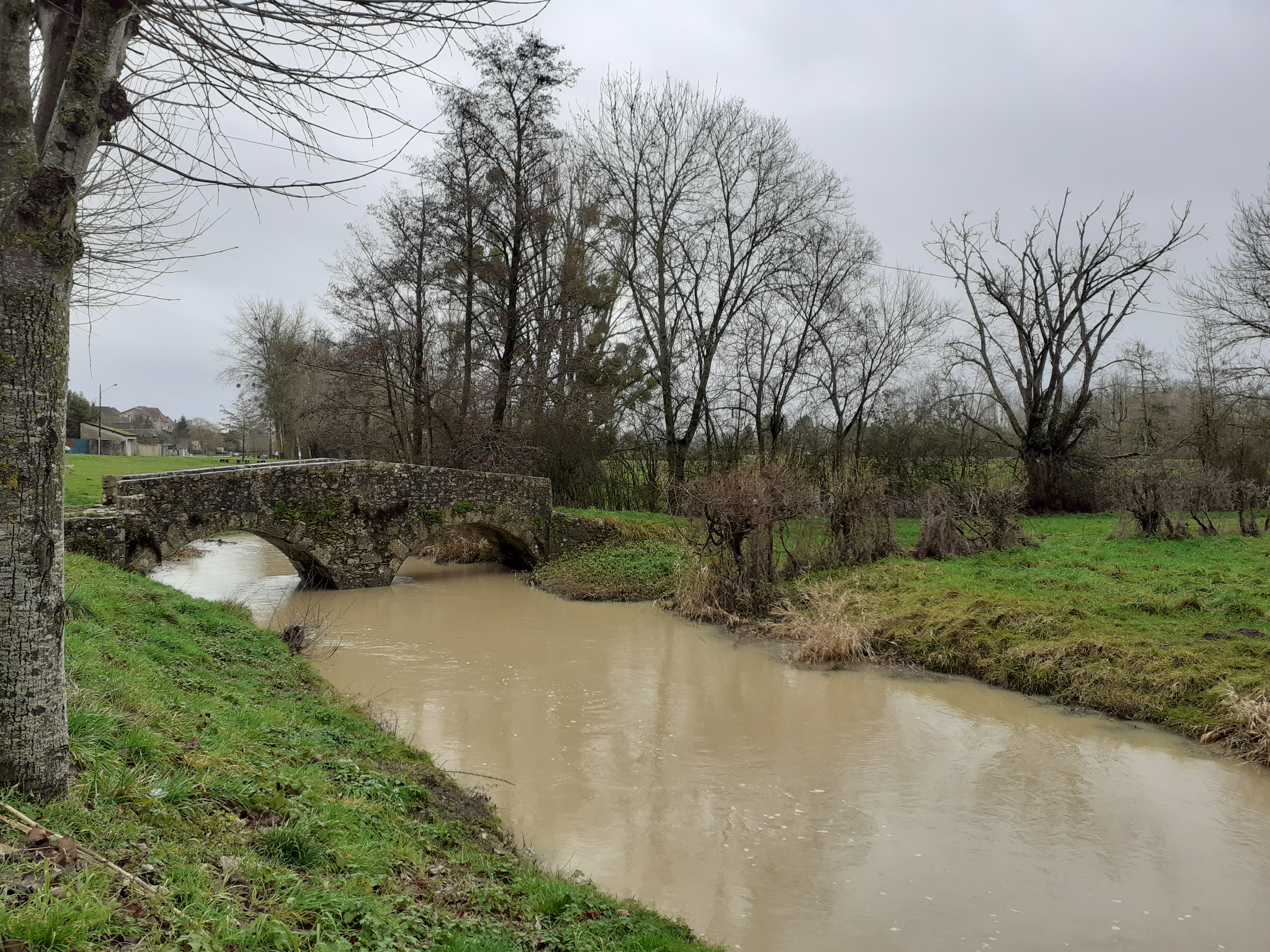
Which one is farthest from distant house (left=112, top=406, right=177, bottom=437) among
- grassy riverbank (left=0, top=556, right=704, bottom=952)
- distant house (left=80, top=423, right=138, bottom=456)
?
grassy riverbank (left=0, top=556, right=704, bottom=952)

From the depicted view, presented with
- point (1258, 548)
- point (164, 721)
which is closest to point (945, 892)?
point (164, 721)

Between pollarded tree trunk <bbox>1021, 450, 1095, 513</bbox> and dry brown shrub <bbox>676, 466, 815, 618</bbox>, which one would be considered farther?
pollarded tree trunk <bbox>1021, 450, 1095, 513</bbox>

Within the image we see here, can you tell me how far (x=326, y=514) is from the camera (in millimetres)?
17094

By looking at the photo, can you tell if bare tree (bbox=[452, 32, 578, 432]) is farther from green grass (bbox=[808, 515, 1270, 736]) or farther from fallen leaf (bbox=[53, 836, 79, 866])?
fallen leaf (bbox=[53, 836, 79, 866])

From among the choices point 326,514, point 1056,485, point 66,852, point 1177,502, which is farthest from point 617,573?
point 1056,485

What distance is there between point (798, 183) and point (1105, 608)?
17.5 m

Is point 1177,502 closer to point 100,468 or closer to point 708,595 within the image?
point 708,595

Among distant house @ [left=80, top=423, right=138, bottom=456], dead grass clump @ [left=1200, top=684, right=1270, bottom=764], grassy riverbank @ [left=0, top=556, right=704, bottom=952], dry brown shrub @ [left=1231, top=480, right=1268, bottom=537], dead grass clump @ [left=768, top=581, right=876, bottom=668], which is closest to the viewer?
grassy riverbank @ [left=0, top=556, right=704, bottom=952]

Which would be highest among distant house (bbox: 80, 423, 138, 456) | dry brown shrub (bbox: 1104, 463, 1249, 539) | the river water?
distant house (bbox: 80, 423, 138, 456)

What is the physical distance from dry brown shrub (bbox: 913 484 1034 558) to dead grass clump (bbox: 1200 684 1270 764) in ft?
25.4

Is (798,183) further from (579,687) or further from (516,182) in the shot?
(579,687)

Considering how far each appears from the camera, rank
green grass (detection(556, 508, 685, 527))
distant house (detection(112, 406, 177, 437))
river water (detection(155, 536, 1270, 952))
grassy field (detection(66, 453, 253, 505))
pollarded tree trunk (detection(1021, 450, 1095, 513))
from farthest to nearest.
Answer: distant house (detection(112, 406, 177, 437)) → pollarded tree trunk (detection(1021, 450, 1095, 513)) → grassy field (detection(66, 453, 253, 505)) → green grass (detection(556, 508, 685, 527)) → river water (detection(155, 536, 1270, 952))

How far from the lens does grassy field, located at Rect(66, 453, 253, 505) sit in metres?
21.6

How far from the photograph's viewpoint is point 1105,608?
11555 mm
